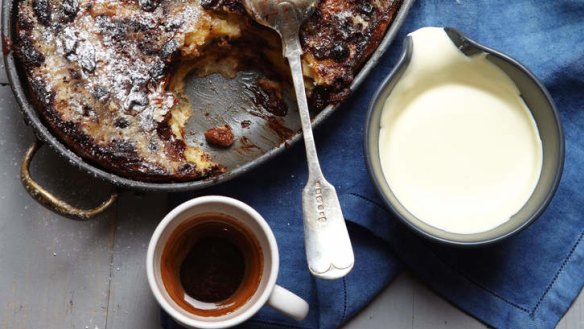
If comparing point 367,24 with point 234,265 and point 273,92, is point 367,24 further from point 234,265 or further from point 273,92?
point 234,265

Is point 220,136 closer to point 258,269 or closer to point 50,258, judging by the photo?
point 258,269

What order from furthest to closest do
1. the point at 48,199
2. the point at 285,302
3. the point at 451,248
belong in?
the point at 451,248 → the point at 48,199 → the point at 285,302

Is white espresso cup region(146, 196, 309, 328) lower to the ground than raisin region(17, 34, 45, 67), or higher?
lower

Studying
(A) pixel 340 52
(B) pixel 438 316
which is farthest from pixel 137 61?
(B) pixel 438 316

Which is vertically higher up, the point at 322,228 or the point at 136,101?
the point at 136,101

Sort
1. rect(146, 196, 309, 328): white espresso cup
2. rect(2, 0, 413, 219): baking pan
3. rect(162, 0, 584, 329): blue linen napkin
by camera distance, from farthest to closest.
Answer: rect(162, 0, 584, 329): blue linen napkin
rect(2, 0, 413, 219): baking pan
rect(146, 196, 309, 328): white espresso cup

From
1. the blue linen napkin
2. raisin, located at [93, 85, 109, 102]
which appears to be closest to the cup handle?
the blue linen napkin

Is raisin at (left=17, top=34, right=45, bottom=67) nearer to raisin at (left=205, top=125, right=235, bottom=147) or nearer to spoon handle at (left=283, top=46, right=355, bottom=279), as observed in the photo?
raisin at (left=205, top=125, right=235, bottom=147)

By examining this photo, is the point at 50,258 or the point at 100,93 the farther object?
the point at 50,258
